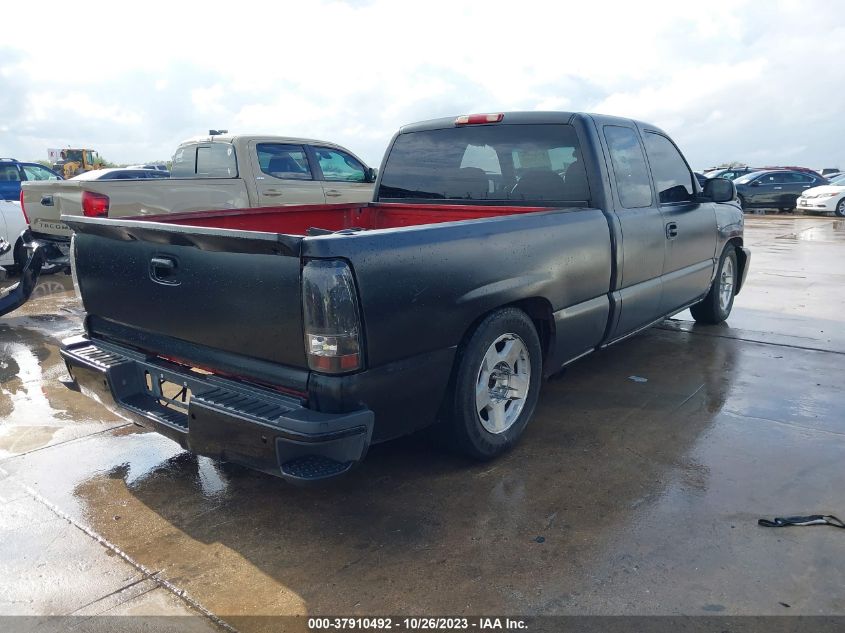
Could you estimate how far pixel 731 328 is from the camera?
6.66 metres

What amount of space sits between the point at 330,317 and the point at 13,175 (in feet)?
52.1

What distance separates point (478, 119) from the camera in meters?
4.66

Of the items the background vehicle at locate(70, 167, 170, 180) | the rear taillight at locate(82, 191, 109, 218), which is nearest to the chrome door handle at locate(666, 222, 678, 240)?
the rear taillight at locate(82, 191, 109, 218)

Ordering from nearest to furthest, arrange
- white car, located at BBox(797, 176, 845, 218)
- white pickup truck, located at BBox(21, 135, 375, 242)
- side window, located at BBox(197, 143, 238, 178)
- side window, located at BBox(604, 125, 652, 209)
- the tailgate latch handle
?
the tailgate latch handle → side window, located at BBox(604, 125, 652, 209) → white pickup truck, located at BBox(21, 135, 375, 242) → side window, located at BBox(197, 143, 238, 178) → white car, located at BBox(797, 176, 845, 218)

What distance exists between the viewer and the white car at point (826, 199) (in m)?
21.0

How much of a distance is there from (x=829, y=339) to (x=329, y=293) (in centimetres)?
541

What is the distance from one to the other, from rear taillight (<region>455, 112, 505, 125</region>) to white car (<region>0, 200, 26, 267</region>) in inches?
281

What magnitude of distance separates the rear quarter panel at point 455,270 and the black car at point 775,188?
21801 mm

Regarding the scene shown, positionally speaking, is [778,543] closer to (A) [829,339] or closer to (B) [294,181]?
(A) [829,339]

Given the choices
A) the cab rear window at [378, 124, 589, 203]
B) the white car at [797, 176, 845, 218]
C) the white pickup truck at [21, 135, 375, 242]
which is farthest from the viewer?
the white car at [797, 176, 845, 218]

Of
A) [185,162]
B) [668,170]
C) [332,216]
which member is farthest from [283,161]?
[668,170]

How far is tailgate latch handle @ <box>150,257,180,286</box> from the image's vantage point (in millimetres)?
3104

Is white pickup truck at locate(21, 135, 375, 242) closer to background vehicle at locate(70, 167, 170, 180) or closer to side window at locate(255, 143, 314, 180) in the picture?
side window at locate(255, 143, 314, 180)

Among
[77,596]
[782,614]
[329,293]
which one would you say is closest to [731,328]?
[782,614]
